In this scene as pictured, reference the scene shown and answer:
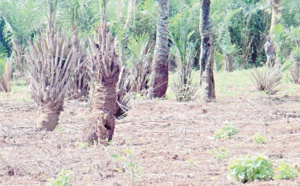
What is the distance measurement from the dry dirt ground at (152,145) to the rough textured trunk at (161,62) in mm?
1183

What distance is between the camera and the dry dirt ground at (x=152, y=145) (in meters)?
5.32

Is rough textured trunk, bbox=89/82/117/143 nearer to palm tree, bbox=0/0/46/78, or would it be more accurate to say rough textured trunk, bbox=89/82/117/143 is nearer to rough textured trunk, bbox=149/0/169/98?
rough textured trunk, bbox=149/0/169/98

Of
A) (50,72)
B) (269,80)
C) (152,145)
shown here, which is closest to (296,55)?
(269,80)

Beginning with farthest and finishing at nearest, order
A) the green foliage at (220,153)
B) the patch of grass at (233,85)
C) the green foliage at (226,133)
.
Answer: the patch of grass at (233,85) < the green foliage at (226,133) < the green foliage at (220,153)

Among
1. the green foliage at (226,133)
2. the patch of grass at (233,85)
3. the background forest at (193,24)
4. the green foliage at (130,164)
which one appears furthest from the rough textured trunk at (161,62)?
the green foliage at (130,164)

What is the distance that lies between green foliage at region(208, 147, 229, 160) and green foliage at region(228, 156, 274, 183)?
48.6 inches

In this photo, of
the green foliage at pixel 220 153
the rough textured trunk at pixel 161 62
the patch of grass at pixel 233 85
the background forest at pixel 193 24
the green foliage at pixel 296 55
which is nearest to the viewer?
the green foliage at pixel 220 153

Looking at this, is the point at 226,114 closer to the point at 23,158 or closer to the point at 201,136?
the point at 201,136

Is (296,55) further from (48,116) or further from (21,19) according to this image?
(21,19)

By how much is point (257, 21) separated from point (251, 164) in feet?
71.0

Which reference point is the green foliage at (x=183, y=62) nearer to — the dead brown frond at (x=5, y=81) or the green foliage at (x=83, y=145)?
the dead brown frond at (x=5, y=81)

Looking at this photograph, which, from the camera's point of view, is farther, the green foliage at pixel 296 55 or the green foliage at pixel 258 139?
the green foliage at pixel 296 55

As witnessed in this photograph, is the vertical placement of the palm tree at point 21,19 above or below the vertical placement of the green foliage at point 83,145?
above

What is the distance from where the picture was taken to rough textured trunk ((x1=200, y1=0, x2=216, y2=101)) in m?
11.7
